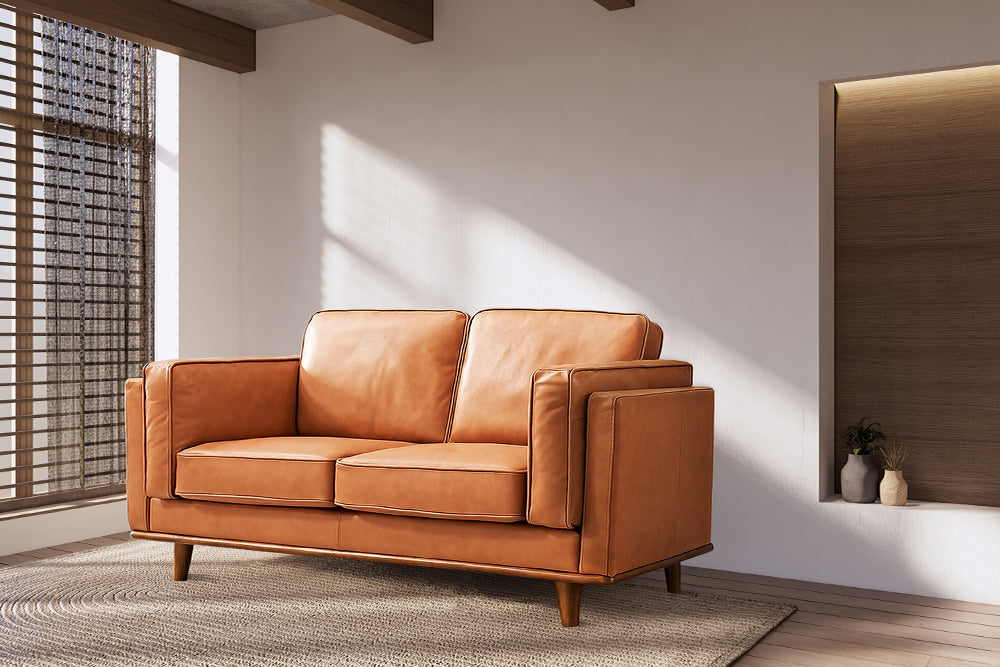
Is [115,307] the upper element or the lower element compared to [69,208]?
lower

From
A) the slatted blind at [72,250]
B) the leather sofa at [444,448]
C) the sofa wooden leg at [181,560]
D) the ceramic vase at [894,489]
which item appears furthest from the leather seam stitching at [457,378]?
the slatted blind at [72,250]

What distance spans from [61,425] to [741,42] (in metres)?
3.18

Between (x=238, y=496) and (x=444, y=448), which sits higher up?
(x=444, y=448)

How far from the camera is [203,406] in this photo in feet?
10.6

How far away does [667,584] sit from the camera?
10.2 feet

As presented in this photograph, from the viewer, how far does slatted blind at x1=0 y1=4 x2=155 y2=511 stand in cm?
407

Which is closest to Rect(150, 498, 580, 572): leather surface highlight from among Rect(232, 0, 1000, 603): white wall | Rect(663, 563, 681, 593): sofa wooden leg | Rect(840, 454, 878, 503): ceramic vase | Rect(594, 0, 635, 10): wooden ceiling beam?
Rect(663, 563, 681, 593): sofa wooden leg

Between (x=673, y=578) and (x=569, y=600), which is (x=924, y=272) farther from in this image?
(x=569, y=600)

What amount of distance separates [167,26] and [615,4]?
6.59ft

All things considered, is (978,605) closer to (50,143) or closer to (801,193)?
(801,193)

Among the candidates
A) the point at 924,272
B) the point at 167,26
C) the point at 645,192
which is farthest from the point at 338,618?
the point at 167,26

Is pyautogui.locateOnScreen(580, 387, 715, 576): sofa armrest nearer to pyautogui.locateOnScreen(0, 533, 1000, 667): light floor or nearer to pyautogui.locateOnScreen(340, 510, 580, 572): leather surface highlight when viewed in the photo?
pyautogui.locateOnScreen(340, 510, 580, 572): leather surface highlight

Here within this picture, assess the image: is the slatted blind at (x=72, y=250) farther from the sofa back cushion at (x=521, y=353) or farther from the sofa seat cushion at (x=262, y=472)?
the sofa back cushion at (x=521, y=353)

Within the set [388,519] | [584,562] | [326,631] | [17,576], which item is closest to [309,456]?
[388,519]
